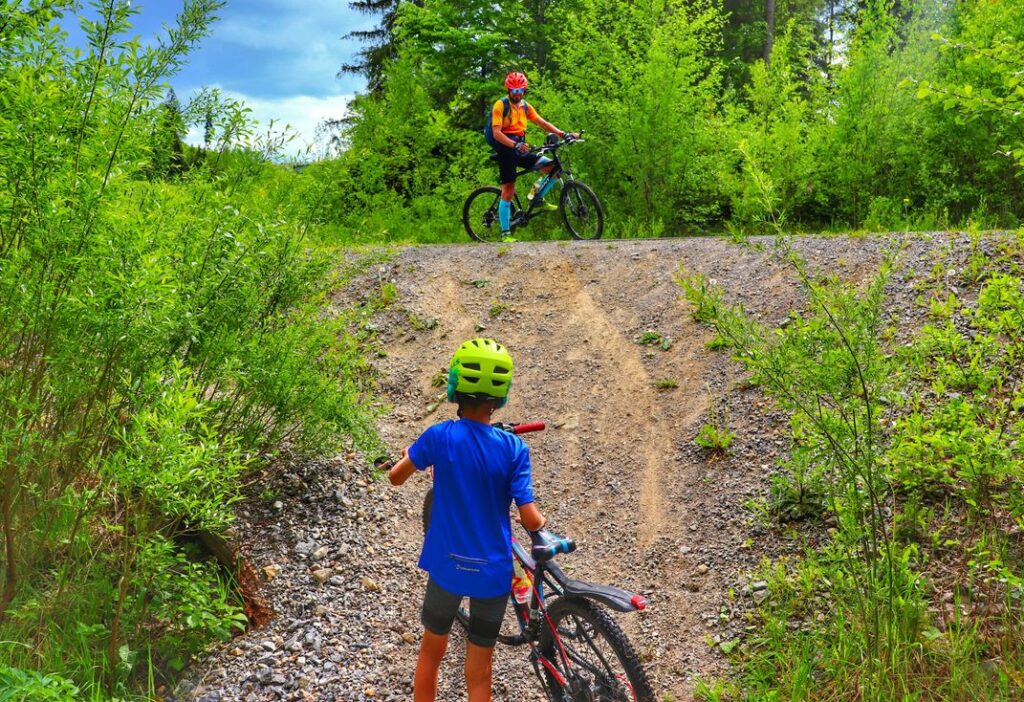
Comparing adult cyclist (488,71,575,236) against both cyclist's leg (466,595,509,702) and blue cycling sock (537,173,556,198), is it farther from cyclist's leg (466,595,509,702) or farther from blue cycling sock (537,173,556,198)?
cyclist's leg (466,595,509,702)

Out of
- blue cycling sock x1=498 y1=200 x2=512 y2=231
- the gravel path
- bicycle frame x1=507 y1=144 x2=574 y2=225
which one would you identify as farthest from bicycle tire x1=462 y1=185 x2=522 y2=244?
the gravel path

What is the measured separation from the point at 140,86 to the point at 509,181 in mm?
8031

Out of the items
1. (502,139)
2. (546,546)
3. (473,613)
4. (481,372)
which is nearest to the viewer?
(546,546)

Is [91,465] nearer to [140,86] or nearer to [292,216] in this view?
[140,86]

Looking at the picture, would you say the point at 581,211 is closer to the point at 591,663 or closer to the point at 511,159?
the point at 511,159

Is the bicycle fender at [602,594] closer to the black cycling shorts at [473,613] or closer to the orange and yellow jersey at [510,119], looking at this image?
the black cycling shorts at [473,613]

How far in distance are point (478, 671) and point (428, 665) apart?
275 mm

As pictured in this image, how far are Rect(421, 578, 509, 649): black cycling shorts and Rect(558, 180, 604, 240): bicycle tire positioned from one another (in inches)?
333

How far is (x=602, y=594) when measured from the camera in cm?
337

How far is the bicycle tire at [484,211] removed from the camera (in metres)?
12.3

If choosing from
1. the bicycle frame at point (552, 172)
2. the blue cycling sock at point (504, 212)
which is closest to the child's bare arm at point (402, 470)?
the bicycle frame at point (552, 172)

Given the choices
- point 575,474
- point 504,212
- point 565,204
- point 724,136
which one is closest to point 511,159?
point 504,212

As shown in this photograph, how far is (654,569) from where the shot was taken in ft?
17.4

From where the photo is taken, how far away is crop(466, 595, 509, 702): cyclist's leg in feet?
11.7
